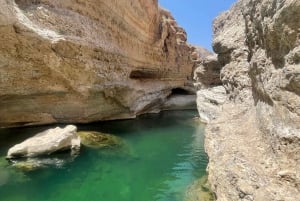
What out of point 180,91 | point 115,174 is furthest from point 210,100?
point 180,91

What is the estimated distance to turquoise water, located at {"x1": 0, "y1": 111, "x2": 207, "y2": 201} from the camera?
20.4 ft

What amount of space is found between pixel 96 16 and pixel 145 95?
724cm

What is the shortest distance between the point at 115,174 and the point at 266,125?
4.42 metres

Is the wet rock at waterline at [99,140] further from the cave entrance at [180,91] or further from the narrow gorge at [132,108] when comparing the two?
the cave entrance at [180,91]

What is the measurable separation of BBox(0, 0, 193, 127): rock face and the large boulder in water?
269 centimetres

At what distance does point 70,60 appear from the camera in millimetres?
11055

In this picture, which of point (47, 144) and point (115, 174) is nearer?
point (115, 174)

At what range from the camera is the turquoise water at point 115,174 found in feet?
20.4

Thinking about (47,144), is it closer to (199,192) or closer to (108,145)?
(108,145)

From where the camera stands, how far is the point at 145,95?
18688 millimetres

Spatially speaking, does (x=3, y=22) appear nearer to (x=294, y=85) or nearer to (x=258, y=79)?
(x=258, y=79)

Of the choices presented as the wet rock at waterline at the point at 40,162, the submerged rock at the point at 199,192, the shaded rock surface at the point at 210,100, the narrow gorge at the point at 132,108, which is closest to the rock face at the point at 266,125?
the narrow gorge at the point at 132,108

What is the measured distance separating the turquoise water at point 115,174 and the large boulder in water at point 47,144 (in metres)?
0.34

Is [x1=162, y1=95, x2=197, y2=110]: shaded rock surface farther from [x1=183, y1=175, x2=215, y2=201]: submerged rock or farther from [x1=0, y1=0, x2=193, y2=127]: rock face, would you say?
[x1=183, y1=175, x2=215, y2=201]: submerged rock
